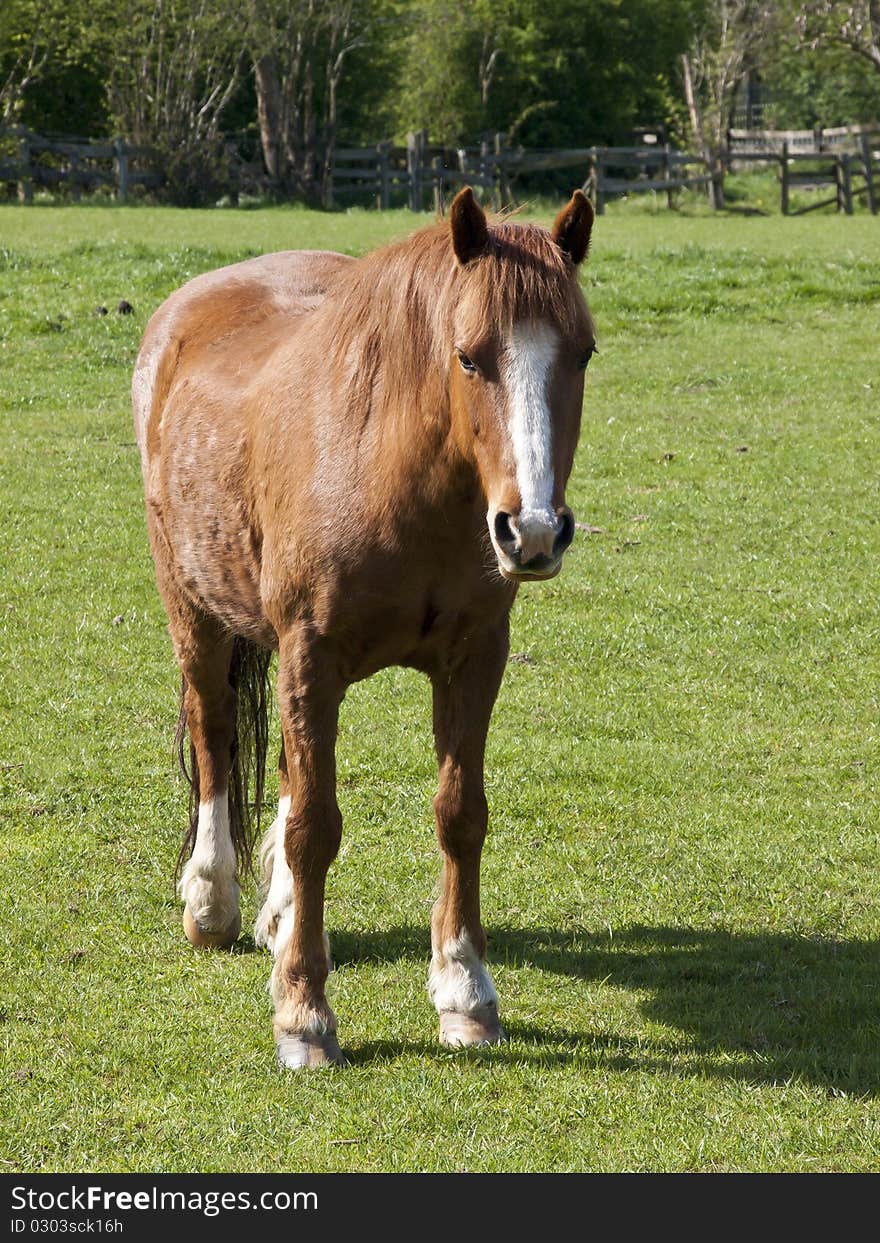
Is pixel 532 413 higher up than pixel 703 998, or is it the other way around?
pixel 532 413

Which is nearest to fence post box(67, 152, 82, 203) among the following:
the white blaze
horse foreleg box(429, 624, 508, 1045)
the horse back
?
the horse back

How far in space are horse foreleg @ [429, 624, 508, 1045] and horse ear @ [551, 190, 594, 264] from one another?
1089mm

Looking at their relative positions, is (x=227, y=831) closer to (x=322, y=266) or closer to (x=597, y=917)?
(x=597, y=917)

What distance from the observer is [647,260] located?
18.7 metres

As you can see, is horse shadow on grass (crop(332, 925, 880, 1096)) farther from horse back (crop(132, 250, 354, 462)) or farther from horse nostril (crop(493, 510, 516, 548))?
horse back (crop(132, 250, 354, 462))

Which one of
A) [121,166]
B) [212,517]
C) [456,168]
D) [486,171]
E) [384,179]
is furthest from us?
[456,168]

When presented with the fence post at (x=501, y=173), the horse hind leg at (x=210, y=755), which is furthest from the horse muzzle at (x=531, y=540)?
the fence post at (x=501, y=173)

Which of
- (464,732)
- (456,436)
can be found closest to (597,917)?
(464,732)

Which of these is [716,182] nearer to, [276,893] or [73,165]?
[73,165]

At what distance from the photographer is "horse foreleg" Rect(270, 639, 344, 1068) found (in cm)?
394

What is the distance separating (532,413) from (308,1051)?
75.2 inches

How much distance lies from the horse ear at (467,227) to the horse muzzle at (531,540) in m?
0.69

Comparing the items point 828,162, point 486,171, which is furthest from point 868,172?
point 486,171

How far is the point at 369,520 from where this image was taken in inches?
148
